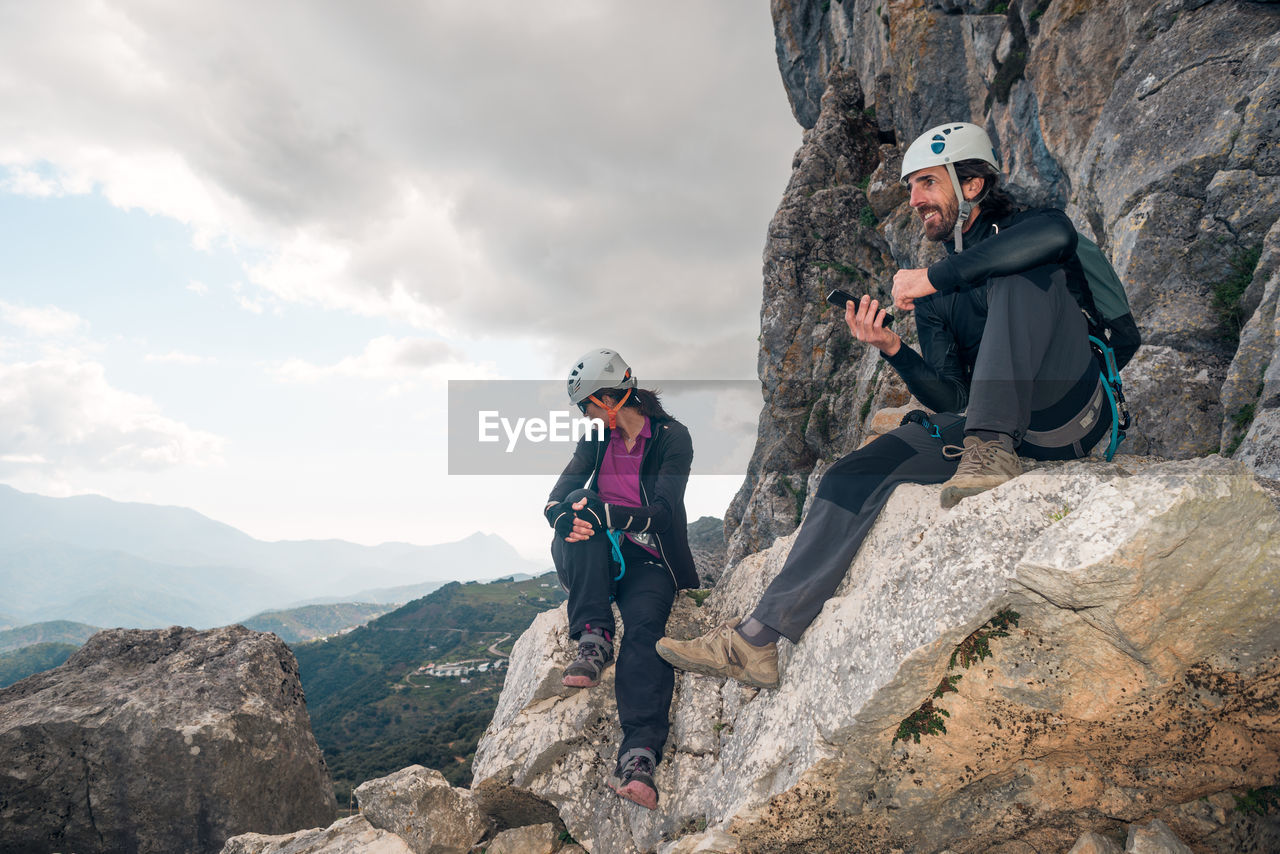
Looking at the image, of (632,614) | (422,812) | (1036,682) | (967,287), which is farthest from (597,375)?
(1036,682)

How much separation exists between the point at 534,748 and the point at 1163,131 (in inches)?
589

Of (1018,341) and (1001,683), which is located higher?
(1018,341)

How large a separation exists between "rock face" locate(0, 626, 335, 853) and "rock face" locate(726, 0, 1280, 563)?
12.6 m

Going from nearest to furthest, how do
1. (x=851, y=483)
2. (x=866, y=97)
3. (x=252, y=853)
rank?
(x=851, y=483) < (x=252, y=853) < (x=866, y=97)

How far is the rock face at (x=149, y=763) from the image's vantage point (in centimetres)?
721

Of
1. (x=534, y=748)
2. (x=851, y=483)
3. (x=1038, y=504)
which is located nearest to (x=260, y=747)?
(x=534, y=748)

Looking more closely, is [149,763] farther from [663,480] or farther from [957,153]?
[957,153]

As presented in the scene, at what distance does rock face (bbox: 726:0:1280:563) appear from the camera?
9164 millimetres

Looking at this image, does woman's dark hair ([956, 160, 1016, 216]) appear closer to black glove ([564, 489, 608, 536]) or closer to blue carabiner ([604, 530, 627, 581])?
black glove ([564, 489, 608, 536])

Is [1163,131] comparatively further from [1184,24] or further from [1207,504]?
[1207,504]

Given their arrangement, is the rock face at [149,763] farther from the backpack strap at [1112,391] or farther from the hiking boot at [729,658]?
the backpack strap at [1112,391]

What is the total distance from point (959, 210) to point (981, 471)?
278cm

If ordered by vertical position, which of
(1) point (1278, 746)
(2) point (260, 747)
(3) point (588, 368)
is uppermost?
(3) point (588, 368)

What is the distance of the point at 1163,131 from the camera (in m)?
11.0
